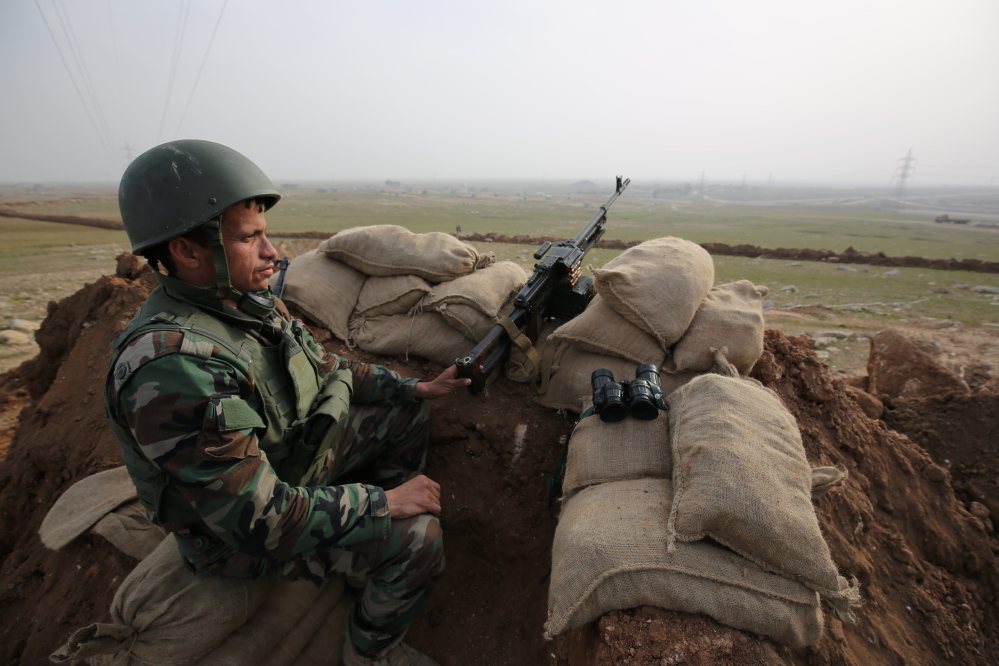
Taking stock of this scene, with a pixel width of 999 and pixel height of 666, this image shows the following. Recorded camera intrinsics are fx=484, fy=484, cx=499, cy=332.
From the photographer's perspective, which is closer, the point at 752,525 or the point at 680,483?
the point at 752,525

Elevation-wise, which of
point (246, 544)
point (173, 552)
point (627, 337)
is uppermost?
point (627, 337)

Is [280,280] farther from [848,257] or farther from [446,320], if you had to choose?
[848,257]

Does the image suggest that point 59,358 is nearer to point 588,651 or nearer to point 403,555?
point 403,555

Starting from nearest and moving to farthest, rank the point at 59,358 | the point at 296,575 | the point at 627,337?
the point at 296,575 < the point at 627,337 < the point at 59,358

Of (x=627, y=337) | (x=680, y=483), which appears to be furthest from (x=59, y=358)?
(x=680, y=483)

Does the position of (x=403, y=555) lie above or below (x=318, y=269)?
below

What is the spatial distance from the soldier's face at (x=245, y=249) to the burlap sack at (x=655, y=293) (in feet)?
7.14

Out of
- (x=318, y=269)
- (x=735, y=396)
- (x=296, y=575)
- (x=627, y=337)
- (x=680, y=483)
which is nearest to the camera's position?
(x=680, y=483)

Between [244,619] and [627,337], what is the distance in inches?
112

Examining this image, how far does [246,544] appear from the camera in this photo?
2.01 m

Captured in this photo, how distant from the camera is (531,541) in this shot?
3367mm

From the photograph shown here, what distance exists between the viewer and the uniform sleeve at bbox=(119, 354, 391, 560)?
74.4 inches

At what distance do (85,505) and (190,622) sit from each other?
1.42 m

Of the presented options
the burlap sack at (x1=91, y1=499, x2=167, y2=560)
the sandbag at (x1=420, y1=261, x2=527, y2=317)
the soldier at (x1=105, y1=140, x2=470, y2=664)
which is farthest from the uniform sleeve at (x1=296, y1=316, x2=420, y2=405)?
the burlap sack at (x1=91, y1=499, x2=167, y2=560)
